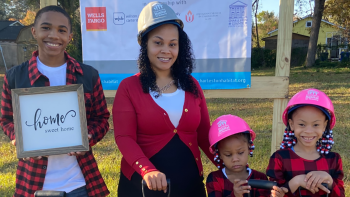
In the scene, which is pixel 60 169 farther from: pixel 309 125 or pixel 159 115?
pixel 309 125

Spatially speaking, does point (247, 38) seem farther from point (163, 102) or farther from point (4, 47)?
point (4, 47)

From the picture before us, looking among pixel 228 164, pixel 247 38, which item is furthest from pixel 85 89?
pixel 247 38

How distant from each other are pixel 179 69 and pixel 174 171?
78cm

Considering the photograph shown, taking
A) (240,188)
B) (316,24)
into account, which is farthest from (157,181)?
(316,24)

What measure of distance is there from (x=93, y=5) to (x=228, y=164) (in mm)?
2390

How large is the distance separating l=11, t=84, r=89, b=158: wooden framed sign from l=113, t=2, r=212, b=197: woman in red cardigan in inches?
10.2

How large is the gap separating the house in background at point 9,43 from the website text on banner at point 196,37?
27.7m

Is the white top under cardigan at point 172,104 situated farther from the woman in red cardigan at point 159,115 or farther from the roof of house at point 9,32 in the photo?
the roof of house at point 9,32

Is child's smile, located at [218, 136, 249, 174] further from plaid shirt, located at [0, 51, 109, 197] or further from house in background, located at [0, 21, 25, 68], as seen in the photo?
house in background, located at [0, 21, 25, 68]

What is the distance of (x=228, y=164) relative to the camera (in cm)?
229

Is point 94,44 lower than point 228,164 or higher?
higher

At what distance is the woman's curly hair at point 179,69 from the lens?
2227mm

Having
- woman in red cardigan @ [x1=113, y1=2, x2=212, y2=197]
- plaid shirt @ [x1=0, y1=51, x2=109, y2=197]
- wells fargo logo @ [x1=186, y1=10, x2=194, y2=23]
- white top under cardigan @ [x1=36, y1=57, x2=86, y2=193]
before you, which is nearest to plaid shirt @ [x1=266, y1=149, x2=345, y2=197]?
woman in red cardigan @ [x1=113, y1=2, x2=212, y2=197]

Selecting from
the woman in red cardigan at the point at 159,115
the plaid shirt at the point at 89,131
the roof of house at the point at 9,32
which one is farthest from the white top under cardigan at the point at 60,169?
the roof of house at the point at 9,32
